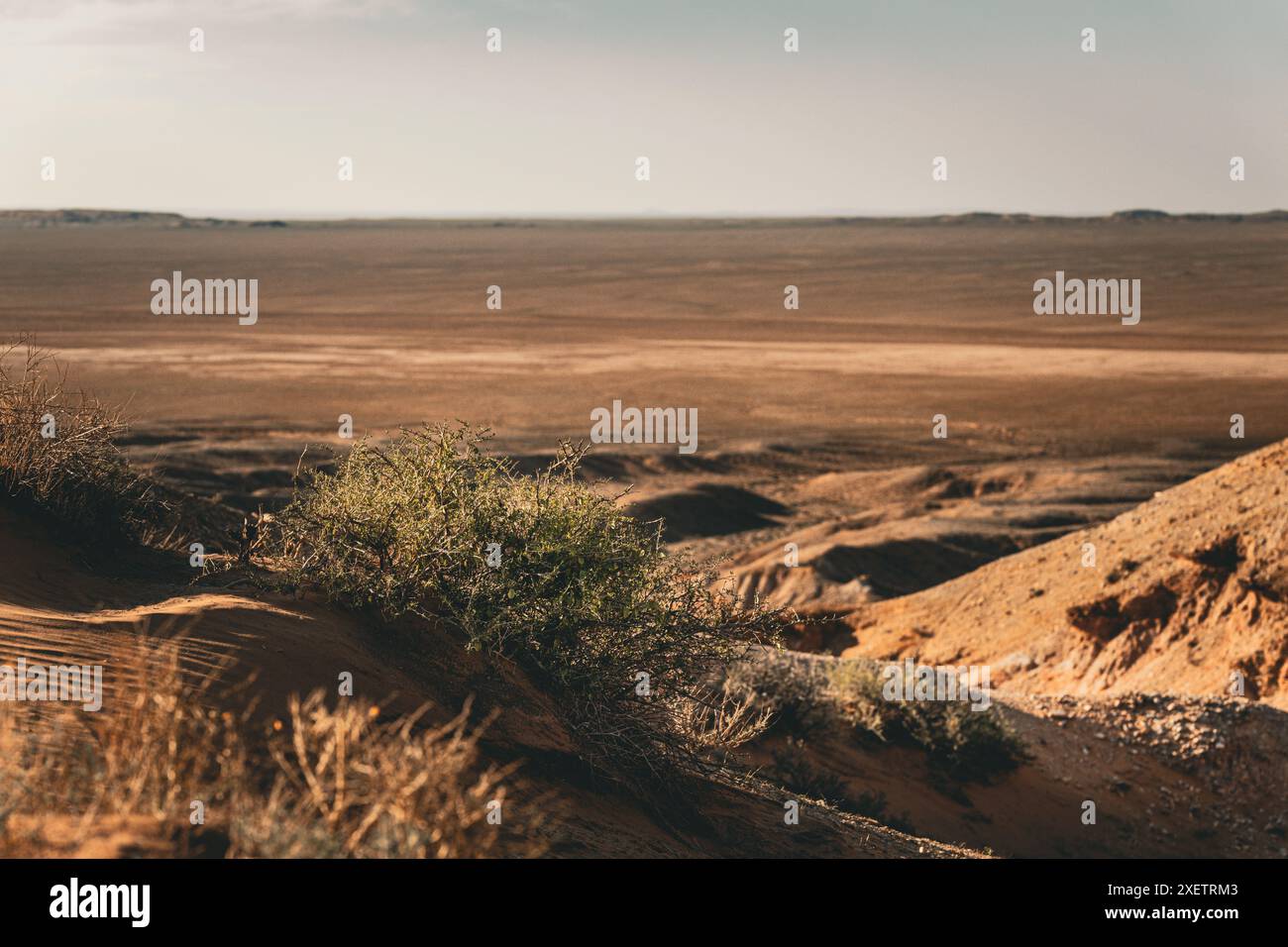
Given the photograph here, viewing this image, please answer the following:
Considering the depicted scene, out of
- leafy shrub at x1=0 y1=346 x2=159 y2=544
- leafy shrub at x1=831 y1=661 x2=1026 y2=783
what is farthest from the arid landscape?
leafy shrub at x1=0 y1=346 x2=159 y2=544

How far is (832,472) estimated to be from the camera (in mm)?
33281

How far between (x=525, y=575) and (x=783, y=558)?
16.2 m

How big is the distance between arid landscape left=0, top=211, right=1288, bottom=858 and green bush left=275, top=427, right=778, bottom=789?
0.17 m

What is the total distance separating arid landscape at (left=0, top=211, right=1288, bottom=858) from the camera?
21.3ft

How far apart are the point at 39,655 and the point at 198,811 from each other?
2.01m

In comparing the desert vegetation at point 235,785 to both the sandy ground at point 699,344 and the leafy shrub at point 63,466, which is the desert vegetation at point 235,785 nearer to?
the leafy shrub at point 63,466

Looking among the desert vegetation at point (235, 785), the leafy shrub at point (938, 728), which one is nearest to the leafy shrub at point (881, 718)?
the leafy shrub at point (938, 728)

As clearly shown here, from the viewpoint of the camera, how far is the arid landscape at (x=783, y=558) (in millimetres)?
6484

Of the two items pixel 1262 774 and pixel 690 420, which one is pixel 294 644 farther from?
pixel 690 420

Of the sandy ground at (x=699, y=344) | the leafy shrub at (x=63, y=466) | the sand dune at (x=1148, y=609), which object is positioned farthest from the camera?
the sandy ground at (x=699, y=344)

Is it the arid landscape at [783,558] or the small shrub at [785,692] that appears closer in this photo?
the arid landscape at [783,558]

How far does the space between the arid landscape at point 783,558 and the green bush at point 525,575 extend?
0.17 metres

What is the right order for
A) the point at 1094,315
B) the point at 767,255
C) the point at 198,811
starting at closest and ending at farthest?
the point at 198,811 < the point at 1094,315 < the point at 767,255
